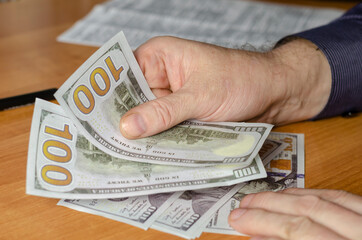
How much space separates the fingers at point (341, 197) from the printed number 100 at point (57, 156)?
32cm

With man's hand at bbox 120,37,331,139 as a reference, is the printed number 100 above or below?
below

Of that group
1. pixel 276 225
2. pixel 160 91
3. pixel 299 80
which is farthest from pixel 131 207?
pixel 299 80

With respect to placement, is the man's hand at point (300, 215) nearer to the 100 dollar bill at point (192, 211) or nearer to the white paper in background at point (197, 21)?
the 100 dollar bill at point (192, 211)

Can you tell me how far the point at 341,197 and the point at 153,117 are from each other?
29 centimetres

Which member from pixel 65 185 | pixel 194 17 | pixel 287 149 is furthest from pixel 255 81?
pixel 194 17

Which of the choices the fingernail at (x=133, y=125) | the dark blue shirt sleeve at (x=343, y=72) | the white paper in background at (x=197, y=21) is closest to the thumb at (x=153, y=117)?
the fingernail at (x=133, y=125)

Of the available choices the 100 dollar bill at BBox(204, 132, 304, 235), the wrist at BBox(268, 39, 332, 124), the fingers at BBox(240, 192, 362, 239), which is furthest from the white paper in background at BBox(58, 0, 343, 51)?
the fingers at BBox(240, 192, 362, 239)

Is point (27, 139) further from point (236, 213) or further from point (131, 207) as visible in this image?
point (236, 213)

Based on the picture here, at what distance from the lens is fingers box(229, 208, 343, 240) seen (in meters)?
0.57

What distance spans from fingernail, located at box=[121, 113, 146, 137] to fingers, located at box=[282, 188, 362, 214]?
0.77 ft

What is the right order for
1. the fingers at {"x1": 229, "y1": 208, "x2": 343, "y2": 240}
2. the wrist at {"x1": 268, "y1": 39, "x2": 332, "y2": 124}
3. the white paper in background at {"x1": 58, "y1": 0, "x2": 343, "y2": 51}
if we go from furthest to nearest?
the white paper in background at {"x1": 58, "y1": 0, "x2": 343, "y2": 51} < the wrist at {"x1": 268, "y1": 39, "x2": 332, "y2": 124} < the fingers at {"x1": 229, "y1": 208, "x2": 343, "y2": 240}

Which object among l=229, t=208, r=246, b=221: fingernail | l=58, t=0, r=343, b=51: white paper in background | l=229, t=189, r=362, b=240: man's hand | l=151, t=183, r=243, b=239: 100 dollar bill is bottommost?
l=151, t=183, r=243, b=239: 100 dollar bill

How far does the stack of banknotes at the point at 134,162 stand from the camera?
663mm

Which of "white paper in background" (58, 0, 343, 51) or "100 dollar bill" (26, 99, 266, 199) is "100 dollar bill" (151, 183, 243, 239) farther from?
"white paper in background" (58, 0, 343, 51)
